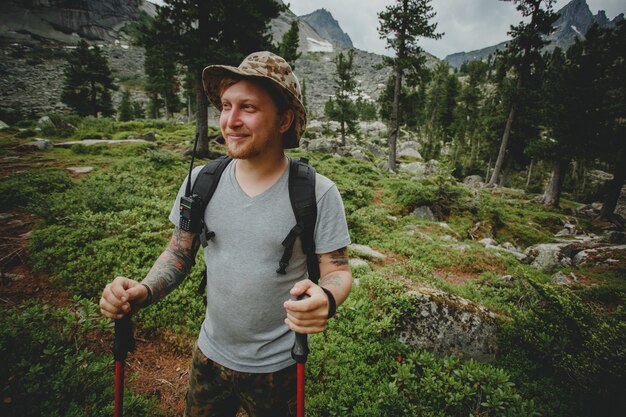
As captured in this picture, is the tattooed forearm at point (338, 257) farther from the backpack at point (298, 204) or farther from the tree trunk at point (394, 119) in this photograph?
the tree trunk at point (394, 119)

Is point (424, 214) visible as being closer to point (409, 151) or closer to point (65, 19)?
point (409, 151)

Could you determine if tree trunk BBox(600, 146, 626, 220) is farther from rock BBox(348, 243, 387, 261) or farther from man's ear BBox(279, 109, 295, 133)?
man's ear BBox(279, 109, 295, 133)

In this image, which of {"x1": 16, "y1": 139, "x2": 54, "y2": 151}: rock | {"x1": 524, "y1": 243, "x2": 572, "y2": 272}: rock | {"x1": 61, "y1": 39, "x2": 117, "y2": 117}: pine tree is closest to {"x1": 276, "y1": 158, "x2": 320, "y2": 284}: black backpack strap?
{"x1": 524, "y1": 243, "x2": 572, "y2": 272}: rock

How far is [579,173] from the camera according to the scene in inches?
1515

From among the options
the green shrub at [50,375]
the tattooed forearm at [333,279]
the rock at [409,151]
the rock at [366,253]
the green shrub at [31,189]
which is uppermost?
the rock at [409,151]

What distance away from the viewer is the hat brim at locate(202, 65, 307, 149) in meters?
1.83

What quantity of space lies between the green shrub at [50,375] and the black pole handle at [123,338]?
1.51 metres

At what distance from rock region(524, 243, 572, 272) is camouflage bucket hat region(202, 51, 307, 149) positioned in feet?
30.9

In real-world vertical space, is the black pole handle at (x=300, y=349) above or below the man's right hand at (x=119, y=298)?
below

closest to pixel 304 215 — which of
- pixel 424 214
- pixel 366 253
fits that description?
pixel 366 253

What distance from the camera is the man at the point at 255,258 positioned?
1822mm

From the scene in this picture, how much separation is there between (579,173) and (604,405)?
49706 millimetres

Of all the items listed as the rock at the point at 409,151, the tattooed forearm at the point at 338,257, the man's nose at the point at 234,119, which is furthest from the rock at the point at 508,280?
the rock at the point at 409,151

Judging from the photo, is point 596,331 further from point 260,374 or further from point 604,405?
point 260,374
